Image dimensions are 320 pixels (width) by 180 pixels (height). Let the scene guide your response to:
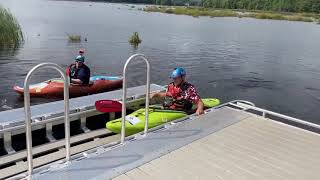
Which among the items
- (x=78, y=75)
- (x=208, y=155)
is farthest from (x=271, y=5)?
(x=208, y=155)

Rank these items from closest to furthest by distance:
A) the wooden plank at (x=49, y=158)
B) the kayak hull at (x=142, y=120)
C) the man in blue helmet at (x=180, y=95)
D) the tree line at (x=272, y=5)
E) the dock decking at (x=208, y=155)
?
the dock decking at (x=208, y=155), the wooden plank at (x=49, y=158), the kayak hull at (x=142, y=120), the man in blue helmet at (x=180, y=95), the tree line at (x=272, y=5)

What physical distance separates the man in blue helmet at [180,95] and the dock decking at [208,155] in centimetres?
126

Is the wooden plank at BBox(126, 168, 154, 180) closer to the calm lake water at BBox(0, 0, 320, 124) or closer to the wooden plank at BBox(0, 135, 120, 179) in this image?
the wooden plank at BBox(0, 135, 120, 179)

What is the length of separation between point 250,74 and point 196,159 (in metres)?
16.8

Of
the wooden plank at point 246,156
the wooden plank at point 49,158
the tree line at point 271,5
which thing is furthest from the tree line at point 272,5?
the wooden plank at point 49,158

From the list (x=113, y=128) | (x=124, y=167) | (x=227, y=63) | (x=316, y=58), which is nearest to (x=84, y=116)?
(x=113, y=128)

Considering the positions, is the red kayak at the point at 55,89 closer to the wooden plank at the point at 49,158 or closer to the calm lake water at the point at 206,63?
the calm lake water at the point at 206,63

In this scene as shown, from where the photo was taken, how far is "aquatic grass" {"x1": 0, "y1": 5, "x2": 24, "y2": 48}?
24.0 meters

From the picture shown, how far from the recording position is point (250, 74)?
876 inches

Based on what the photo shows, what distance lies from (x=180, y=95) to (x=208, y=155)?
313cm

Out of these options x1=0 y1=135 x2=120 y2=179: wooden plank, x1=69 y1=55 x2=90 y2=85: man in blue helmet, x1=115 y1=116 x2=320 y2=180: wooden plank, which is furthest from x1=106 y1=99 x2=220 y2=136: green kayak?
x1=69 y1=55 x2=90 y2=85: man in blue helmet

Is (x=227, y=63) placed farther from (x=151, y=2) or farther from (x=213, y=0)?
(x=151, y=2)

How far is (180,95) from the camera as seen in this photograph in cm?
939

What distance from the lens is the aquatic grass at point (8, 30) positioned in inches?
945
